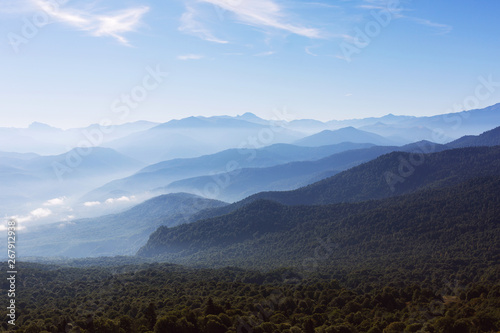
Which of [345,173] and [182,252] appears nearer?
[182,252]

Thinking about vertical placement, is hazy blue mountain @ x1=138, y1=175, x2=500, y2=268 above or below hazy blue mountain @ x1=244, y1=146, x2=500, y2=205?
below

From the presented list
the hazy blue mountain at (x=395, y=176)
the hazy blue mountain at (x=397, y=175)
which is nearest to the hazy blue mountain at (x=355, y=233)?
the hazy blue mountain at (x=395, y=176)

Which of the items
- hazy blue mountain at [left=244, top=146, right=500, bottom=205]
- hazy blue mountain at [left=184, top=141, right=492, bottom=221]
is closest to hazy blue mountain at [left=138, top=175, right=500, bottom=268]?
hazy blue mountain at [left=184, top=141, right=492, bottom=221]

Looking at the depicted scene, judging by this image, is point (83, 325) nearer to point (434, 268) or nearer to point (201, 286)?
point (201, 286)

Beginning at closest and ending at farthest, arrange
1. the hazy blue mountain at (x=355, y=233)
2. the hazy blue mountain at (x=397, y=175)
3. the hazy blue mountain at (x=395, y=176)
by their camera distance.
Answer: the hazy blue mountain at (x=355, y=233)
the hazy blue mountain at (x=397, y=175)
the hazy blue mountain at (x=395, y=176)

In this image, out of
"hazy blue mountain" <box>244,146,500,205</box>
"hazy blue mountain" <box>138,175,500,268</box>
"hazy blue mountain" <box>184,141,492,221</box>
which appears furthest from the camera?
"hazy blue mountain" <box>184,141,492,221</box>

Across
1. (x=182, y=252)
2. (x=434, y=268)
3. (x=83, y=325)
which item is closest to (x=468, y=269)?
(x=434, y=268)

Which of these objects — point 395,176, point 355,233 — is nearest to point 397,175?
point 395,176

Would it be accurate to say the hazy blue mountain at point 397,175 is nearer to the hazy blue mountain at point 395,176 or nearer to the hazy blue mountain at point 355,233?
the hazy blue mountain at point 395,176

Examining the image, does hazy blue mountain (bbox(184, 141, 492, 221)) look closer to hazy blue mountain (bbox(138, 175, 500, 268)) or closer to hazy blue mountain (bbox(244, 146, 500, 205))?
hazy blue mountain (bbox(244, 146, 500, 205))

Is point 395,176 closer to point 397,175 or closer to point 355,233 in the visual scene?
point 397,175

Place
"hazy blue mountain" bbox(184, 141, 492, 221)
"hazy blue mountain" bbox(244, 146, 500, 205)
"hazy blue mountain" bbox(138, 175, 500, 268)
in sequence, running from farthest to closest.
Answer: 1. "hazy blue mountain" bbox(184, 141, 492, 221)
2. "hazy blue mountain" bbox(244, 146, 500, 205)
3. "hazy blue mountain" bbox(138, 175, 500, 268)
